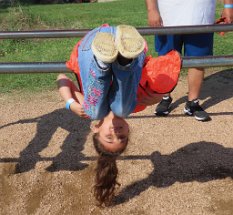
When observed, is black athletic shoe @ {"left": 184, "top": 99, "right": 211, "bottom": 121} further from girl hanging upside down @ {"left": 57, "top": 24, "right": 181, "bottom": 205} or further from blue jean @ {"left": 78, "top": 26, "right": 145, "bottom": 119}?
blue jean @ {"left": 78, "top": 26, "right": 145, "bottom": 119}

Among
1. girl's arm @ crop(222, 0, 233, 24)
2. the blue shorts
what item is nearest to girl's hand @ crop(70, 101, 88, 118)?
the blue shorts

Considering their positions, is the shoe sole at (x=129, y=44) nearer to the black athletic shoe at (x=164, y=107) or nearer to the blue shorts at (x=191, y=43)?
the blue shorts at (x=191, y=43)

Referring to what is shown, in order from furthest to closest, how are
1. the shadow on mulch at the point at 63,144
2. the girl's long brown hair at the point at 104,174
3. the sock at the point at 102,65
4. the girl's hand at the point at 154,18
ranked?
1. the girl's hand at the point at 154,18
2. the shadow on mulch at the point at 63,144
3. the girl's long brown hair at the point at 104,174
4. the sock at the point at 102,65

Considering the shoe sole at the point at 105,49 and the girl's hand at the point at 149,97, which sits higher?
the shoe sole at the point at 105,49

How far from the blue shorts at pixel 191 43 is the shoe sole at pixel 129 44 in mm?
1747

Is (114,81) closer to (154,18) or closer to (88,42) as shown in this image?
(88,42)

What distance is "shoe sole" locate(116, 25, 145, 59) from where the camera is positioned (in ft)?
6.91

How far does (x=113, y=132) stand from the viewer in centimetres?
248

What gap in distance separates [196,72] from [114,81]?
1756 millimetres

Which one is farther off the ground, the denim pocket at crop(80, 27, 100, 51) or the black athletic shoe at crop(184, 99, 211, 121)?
the denim pocket at crop(80, 27, 100, 51)

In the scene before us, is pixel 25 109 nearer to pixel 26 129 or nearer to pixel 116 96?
pixel 26 129

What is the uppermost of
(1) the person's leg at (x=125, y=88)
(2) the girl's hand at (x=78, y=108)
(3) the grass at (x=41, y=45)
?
(1) the person's leg at (x=125, y=88)

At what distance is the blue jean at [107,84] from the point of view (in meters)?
2.30

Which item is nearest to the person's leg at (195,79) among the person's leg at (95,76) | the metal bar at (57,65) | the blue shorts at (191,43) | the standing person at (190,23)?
the standing person at (190,23)
